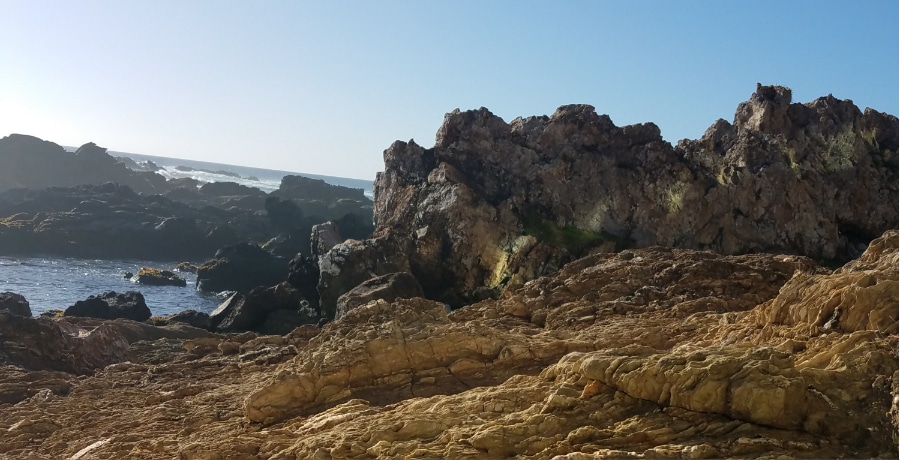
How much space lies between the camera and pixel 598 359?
9.65 meters

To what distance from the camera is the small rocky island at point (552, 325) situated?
27.6 ft

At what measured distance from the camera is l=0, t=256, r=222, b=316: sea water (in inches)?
1908

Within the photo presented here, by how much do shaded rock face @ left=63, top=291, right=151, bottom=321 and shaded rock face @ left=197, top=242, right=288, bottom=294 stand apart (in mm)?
15647

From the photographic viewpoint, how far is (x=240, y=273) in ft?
186

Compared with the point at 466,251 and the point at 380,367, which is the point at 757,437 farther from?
the point at 466,251

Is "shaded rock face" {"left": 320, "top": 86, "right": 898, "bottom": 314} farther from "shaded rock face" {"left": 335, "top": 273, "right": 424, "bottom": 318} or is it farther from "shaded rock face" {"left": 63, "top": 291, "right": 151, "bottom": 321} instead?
"shaded rock face" {"left": 63, "top": 291, "right": 151, "bottom": 321}

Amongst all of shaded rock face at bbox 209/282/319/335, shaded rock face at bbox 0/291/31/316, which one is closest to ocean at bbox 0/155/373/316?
shaded rock face at bbox 209/282/319/335

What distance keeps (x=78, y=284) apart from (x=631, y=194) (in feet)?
151

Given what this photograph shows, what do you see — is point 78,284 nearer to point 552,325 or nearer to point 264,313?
point 264,313

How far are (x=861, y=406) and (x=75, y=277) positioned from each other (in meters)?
62.6

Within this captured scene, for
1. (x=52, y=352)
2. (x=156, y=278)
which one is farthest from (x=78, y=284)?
(x=52, y=352)

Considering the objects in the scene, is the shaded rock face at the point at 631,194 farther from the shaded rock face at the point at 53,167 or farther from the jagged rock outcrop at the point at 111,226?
the shaded rock face at the point at 53,167

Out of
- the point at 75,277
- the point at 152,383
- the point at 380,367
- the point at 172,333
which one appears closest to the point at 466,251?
the point at 172,333

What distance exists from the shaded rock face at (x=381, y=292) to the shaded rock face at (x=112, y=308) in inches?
631
